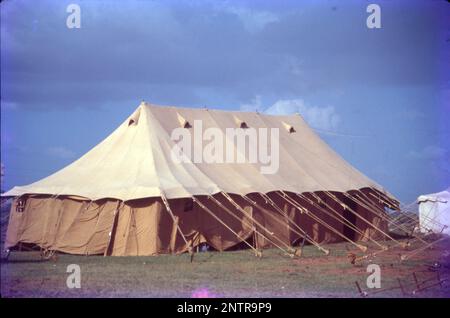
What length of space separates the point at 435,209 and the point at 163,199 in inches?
668

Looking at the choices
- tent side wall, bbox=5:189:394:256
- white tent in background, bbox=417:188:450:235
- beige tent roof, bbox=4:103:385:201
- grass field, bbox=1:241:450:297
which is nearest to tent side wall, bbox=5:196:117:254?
tent side wall, bbox=5:189:394:256

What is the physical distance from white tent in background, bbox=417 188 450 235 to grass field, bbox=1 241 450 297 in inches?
413

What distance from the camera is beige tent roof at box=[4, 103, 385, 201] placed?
18234 millimetres

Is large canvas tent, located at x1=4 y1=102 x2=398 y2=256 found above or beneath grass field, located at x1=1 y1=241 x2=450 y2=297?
above

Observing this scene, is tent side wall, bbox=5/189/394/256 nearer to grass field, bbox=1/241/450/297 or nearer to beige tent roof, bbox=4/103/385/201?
beige tent roof, bbox=4/103/385/201

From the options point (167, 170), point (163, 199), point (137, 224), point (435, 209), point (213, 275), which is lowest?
point (213, 275)

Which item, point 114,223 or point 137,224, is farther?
point 114,223

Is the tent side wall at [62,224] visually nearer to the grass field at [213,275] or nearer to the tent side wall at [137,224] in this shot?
the tent side wall at [137,224]

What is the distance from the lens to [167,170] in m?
18.9

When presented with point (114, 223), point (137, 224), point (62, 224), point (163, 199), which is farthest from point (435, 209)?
point (62, 224)

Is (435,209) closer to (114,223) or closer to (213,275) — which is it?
(114,223)

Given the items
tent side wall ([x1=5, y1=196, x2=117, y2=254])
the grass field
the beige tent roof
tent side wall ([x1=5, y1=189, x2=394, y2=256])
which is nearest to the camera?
the grass field
